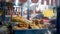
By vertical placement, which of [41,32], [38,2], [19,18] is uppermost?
[38,2]

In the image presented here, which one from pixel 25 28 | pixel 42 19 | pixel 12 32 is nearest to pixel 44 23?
pixel 42 19

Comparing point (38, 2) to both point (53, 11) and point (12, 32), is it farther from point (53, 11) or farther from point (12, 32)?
point (12, 32)

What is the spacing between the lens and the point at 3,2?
117 cm

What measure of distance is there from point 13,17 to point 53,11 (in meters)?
0.31

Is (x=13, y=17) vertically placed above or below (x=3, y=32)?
above

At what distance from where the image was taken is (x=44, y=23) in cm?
Answer: 120

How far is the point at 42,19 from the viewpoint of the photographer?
1.20 metres

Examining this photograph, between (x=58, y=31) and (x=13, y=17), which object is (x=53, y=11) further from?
(x=13, y=17)

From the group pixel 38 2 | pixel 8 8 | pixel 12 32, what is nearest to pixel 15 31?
pixel 12 32

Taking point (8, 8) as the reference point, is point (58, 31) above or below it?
below

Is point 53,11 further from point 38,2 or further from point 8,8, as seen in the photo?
point 8,8

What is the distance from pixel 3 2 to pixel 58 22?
0.45 m

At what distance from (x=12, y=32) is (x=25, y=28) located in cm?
10

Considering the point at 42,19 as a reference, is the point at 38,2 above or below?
above
